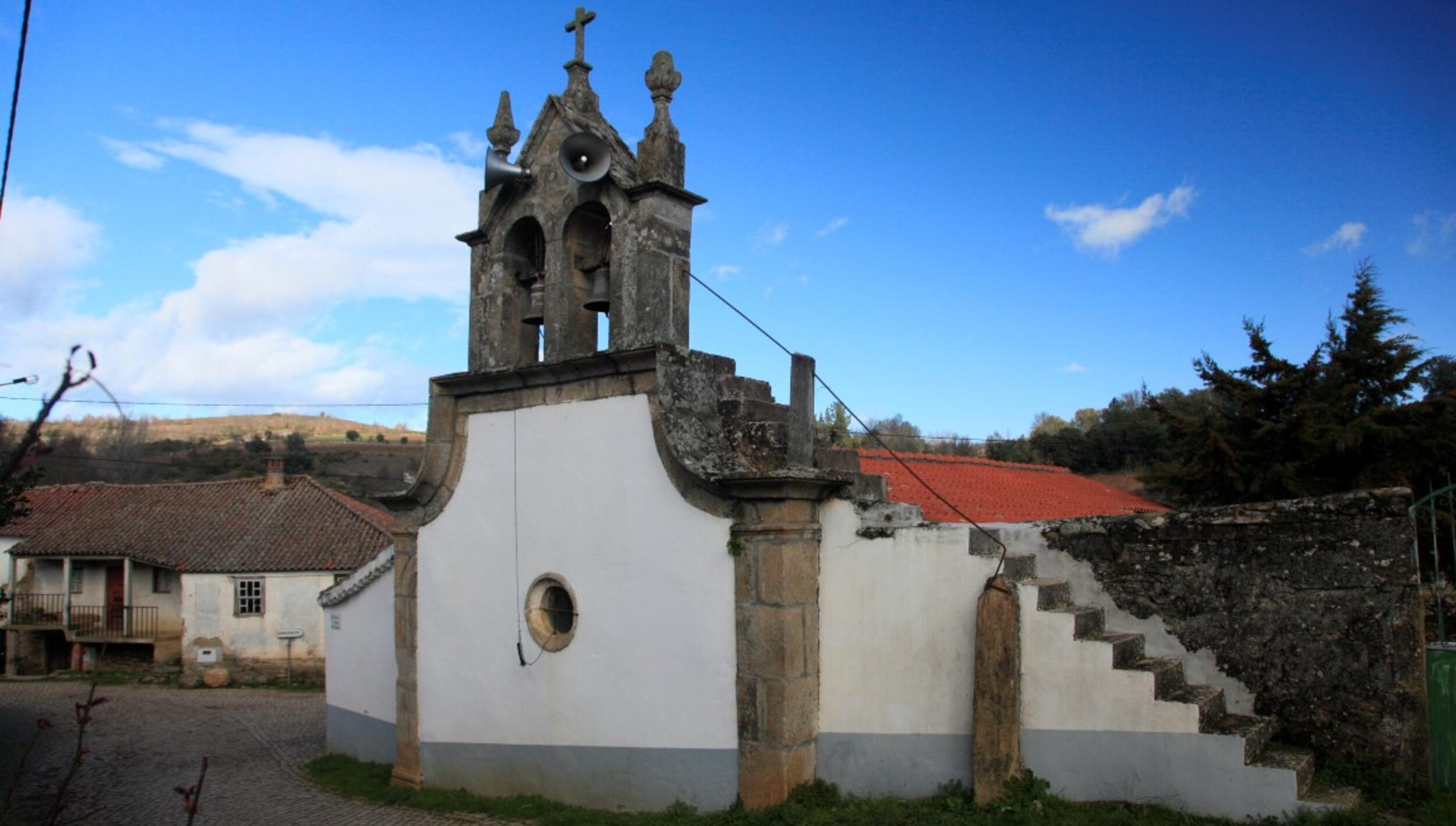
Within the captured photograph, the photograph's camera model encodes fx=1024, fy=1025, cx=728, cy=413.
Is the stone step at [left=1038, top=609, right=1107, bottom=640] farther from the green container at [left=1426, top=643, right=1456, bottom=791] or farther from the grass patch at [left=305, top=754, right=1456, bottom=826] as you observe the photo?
the green container at [left=1426, top=643, right=1456, bottom=791]

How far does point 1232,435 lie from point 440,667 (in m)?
13.4

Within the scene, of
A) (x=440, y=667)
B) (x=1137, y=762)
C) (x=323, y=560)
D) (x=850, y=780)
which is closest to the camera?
A: (x=1137, y=762)

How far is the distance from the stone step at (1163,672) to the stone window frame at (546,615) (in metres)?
4.39

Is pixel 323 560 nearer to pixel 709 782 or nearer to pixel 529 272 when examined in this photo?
pixel 529 272

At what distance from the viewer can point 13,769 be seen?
1223 centimetres

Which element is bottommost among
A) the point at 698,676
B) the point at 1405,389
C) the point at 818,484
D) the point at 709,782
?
the point at 709,782

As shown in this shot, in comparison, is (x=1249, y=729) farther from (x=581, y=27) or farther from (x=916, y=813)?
(x=581, y=27)

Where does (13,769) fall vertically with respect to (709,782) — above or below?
below

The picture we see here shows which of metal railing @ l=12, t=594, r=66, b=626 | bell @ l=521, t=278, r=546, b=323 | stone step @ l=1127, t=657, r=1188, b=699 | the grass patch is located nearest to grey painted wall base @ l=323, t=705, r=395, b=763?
the grass patch

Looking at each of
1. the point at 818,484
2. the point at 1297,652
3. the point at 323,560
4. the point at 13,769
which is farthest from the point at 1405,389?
the point at 323,560

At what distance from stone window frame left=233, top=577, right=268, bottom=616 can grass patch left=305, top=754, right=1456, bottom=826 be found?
59.0 feet

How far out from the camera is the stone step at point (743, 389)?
8.52 m

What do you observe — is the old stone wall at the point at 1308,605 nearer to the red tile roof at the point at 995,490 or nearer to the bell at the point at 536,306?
the red tile roof at the point at 995,490

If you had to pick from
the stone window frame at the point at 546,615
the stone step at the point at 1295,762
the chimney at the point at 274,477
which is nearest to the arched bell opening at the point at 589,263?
the stone window frame at the point at 546,615
